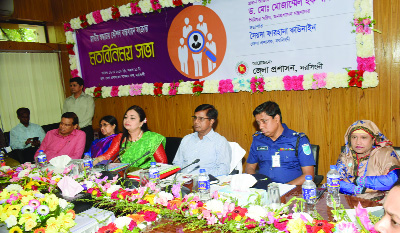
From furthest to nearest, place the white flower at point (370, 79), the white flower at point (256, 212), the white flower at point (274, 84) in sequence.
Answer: the white flower at point (274, 84)
the white flower at point (370, 79)
the white flower at point (256, 212)

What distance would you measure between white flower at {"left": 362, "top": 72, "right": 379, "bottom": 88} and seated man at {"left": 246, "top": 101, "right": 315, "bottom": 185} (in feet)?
3.29

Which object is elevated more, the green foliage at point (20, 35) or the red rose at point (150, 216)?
the green foliage at point (20, 35)

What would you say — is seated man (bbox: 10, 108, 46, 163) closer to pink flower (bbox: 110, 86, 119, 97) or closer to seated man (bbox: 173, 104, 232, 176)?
pink flower (bbox: 110, 86, 119, 97)

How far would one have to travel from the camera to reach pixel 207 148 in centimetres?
306

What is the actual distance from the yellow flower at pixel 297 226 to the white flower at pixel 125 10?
14.1ft

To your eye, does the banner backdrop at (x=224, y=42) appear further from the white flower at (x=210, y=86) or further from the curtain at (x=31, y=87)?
the curtain at (x=31, y=87)

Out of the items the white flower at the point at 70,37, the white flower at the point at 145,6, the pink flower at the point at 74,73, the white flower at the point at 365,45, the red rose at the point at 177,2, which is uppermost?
the white flower at the point at 145,6

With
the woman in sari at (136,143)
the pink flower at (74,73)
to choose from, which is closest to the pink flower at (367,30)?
the woman in sari at (136,143)

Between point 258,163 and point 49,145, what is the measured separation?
2.60 m

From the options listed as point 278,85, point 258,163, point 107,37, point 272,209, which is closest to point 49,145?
point 107,37

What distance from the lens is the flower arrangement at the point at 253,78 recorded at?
120 inches

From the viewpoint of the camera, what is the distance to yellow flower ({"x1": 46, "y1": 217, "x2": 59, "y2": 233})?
1.47 m

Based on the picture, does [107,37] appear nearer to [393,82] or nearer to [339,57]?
[339,57]

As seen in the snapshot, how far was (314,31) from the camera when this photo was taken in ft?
11.0
